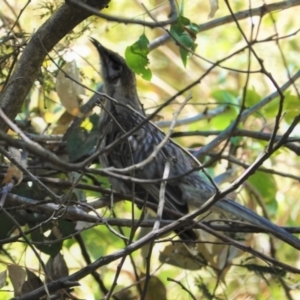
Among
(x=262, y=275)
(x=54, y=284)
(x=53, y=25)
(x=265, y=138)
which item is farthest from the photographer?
(x=265, y=138)

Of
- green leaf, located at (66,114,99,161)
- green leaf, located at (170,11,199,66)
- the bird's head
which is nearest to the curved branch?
green leaf, located at (170,11,199,66)

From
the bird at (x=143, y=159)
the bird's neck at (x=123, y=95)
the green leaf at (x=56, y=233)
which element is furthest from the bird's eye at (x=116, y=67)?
the green leaf at (x=56, y=233)

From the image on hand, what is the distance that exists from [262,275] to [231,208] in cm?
62

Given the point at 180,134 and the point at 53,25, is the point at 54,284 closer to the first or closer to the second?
the point at 53,25

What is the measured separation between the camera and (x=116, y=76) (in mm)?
4988

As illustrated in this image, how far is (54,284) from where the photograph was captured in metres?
2.60

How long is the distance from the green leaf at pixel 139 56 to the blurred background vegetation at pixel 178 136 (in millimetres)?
96

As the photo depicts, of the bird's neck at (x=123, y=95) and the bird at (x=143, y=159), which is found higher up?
the bird's neck at (x=123, y=95)

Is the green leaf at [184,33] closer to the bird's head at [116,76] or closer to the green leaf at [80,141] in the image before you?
the green leaf at [80,141]

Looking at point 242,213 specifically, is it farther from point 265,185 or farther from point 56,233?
point 56,233

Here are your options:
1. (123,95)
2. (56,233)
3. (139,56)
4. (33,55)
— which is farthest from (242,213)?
(33,55)

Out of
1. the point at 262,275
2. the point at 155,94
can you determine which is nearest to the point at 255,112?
the point at 262,275

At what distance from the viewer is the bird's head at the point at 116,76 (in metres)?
4.85

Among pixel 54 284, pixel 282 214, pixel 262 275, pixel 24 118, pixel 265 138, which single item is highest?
pixel 282 214
